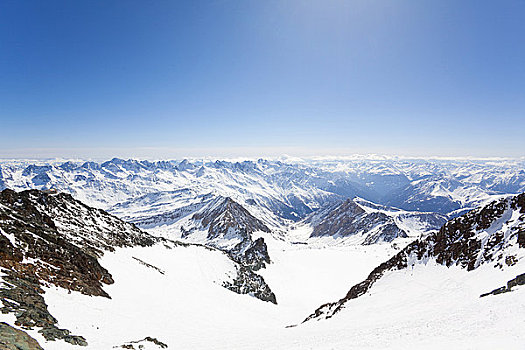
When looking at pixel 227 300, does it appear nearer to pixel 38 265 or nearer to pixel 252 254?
pixel 38 265

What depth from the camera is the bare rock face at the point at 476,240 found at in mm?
33062

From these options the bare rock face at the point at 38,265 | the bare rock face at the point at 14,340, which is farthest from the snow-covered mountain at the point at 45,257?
the bare rock face at the point at 14,340

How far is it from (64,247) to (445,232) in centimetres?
6159

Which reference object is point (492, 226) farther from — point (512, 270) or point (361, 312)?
point (361, 312)

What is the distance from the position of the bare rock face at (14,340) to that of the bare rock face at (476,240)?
126 ft

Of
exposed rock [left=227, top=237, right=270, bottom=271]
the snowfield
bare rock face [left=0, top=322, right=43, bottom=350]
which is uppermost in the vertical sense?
bare rock face [left=0, top=322, right=43, bottom=350]

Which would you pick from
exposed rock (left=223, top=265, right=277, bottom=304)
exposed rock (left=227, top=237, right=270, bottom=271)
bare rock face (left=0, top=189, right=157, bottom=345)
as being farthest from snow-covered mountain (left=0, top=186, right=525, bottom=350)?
exposed rock (left=227, top=237, right=270, bottom=271)

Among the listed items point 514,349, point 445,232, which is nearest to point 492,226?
point 445,232

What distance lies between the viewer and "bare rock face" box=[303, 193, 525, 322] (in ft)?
108

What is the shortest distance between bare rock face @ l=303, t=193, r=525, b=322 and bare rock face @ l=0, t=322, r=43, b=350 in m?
38.5

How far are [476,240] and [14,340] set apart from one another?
5180cm

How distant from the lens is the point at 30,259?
89.6ft

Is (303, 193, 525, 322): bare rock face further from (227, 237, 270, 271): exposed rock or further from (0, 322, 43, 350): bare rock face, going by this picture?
(227, 237, 270, 271): exposed rock

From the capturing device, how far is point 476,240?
37.9 metres
